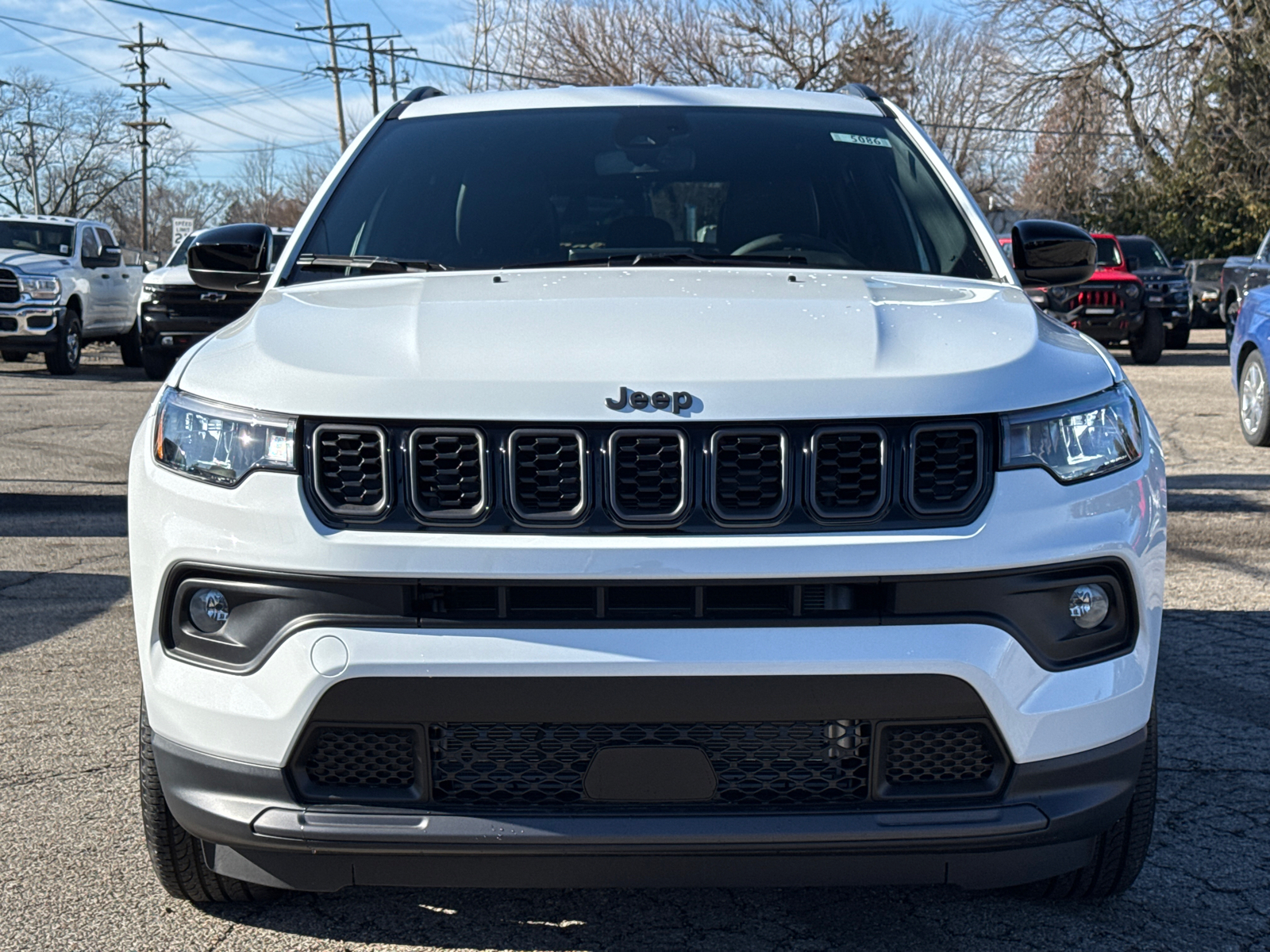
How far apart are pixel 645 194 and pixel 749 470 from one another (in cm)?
164

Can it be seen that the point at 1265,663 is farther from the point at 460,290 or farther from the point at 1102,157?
the point at 1102,157

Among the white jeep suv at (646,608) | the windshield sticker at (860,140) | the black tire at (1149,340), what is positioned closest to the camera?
the white jeep suv at (646,608)

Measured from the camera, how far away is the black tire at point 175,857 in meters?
2.57

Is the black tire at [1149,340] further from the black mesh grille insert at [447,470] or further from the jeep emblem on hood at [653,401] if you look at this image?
the black mesh grille insert at [447,470]

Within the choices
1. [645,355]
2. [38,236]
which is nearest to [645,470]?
[645,355]

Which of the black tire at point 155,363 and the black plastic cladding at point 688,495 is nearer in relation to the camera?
the black plastic cladding at point 688,495

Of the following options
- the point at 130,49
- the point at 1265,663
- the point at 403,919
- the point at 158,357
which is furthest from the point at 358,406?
the point at 130,49

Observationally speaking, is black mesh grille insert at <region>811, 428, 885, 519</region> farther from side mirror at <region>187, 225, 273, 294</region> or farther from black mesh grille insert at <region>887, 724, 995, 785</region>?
side mirror at <region>187, 225, 273, 294</region>

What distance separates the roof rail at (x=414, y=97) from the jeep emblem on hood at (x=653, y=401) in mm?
2178

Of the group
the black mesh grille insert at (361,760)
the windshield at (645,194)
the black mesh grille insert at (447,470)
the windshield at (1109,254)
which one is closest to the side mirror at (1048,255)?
the windshield at (645,194)

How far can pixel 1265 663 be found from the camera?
464 cm

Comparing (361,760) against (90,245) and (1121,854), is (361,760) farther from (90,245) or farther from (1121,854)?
(90,245)

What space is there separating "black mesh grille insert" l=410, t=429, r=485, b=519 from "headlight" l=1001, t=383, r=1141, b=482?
880 millimetres

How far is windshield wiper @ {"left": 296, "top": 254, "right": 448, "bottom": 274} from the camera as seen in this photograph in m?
3.38
